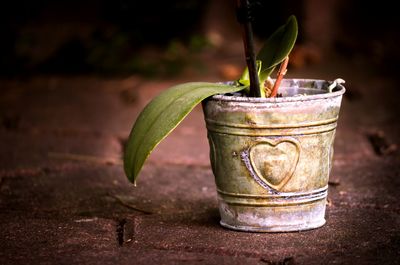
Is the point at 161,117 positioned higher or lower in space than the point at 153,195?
higher

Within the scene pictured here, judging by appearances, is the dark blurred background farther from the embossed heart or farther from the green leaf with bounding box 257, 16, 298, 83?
the embossed heart

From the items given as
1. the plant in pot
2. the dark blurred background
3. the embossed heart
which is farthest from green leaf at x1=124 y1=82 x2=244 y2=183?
the dark blurred background

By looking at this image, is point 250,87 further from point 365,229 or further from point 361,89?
point 361,89

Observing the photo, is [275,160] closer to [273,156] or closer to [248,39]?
[273,156]

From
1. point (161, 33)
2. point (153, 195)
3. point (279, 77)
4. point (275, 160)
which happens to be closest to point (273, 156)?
point (275, 160)

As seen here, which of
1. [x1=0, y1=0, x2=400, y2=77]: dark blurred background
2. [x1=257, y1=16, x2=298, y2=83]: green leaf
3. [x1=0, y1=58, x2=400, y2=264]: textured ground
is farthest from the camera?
[x1=0, y1=0, x2=400, y2=77]: dark blurred background

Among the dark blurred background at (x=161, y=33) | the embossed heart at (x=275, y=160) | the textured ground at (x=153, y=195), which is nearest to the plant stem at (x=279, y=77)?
the embossed heart at (x=275, y=160)
